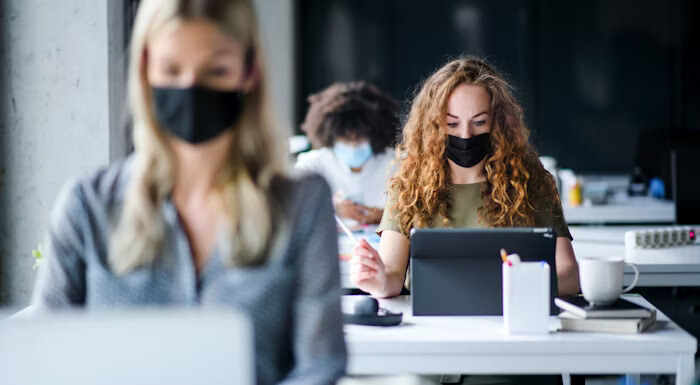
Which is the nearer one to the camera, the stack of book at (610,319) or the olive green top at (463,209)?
the stack of book at (610,319)

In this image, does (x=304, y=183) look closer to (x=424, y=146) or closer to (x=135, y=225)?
(x=135, y=225)

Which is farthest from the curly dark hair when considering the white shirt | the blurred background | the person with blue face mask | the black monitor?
the blurred background

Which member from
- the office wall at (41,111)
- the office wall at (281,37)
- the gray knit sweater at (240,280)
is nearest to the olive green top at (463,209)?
the office wall at (41,111)

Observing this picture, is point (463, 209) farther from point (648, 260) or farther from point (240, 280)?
point (240, 280)

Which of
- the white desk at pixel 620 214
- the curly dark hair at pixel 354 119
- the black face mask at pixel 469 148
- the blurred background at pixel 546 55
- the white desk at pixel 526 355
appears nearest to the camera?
the white desk at pixel 526 355

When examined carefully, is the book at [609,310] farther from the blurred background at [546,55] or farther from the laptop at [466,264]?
the blurred background at [546,55]

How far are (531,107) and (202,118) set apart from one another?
7.10 metres

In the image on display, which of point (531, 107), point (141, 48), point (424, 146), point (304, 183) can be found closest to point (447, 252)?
point (424, 146)

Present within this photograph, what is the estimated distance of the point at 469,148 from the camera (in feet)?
8.84

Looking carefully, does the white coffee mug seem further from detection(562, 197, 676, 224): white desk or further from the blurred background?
the blurred background

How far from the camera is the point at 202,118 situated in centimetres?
120

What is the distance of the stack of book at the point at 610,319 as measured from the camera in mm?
2139

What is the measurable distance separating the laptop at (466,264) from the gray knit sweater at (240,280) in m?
1.04

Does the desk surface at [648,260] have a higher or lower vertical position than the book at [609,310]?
lower
